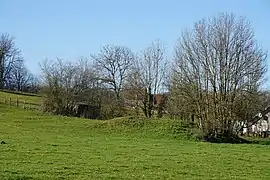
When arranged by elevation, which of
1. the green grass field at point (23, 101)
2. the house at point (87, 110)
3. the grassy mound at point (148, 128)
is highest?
the green grass field at point (23, 101)

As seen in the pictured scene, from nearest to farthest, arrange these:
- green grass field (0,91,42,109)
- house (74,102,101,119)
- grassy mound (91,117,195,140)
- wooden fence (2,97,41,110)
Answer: grassy mound (91,117,195,140) → house (74,102,101,119) → wooden fence (2,97,41,110) → green grass field (0,91,42,109)

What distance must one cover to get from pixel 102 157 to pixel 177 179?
222 inches

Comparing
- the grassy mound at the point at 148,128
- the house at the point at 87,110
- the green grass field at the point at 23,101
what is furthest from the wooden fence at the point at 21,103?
the grassy mound at the point at 148,128

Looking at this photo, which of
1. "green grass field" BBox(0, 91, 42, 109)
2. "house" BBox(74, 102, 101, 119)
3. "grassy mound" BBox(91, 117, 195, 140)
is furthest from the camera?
"green grass field" BBox(0, 91, 42, 109)

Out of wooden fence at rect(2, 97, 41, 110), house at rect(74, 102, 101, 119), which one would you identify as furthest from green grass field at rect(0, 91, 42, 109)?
house at rect(74, 102, 101, 119)

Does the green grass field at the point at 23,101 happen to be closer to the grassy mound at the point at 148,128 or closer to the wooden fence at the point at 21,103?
the wooden fence at the point at 21,103

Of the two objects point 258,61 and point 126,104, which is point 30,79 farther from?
point 258,61

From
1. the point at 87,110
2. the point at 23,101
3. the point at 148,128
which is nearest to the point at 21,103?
the point at 23,101

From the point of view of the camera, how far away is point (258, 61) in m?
40.2

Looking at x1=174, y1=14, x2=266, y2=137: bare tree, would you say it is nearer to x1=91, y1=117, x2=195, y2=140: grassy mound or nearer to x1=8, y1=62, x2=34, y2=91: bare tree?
x1=91, y1=117, x2=195, y2=140: grassy mound

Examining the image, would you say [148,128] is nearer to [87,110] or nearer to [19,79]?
[87,110]

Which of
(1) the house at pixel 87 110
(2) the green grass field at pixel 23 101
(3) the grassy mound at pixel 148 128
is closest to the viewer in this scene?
(3) the grassy mound at pixel 148 128

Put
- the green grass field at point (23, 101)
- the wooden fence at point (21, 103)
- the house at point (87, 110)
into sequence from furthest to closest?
the green grass field at point (23, 101) → the wooden fence at point (21, 103) → the house at point (87, 110)

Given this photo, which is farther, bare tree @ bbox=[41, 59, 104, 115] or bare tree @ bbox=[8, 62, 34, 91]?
bare tree @ bbox=[8, 62, 34, 91]
